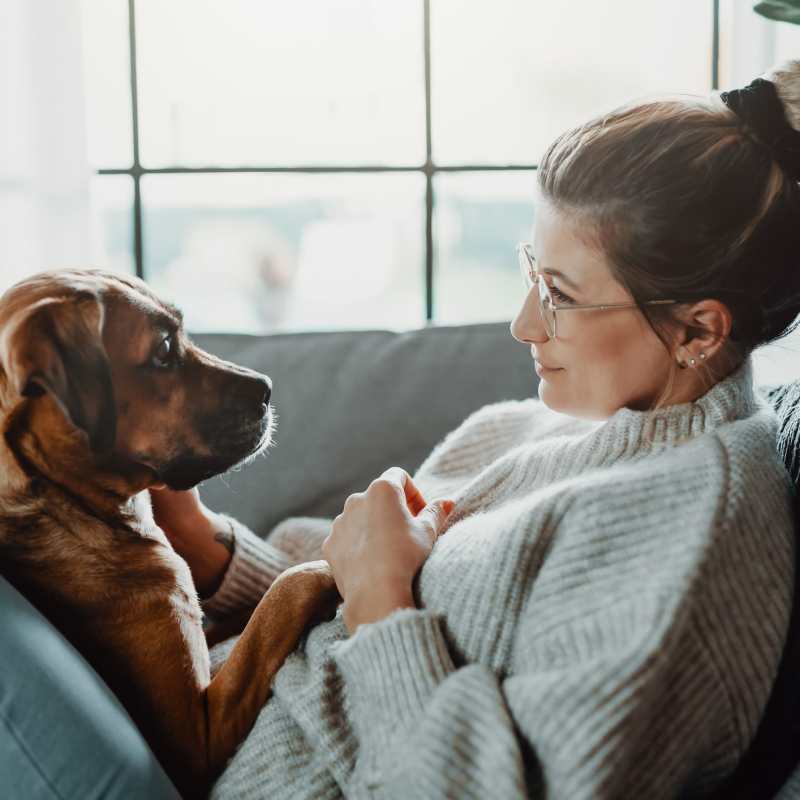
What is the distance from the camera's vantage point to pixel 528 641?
2.98 feet

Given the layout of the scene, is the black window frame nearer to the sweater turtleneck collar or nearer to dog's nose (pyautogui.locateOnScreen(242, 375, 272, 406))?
dog's nose (pyautogui.locateOnScreen(242, 375, 272, 406))

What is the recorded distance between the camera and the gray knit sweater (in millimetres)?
810

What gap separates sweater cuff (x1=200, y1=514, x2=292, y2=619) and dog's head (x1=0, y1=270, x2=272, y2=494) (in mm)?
201

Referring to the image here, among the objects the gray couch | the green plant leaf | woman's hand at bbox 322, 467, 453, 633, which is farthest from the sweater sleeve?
the green plant leaf

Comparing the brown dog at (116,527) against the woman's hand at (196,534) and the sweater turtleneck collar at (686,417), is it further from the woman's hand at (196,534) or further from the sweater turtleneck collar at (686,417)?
the sweater turtleneck collar at (686,417)

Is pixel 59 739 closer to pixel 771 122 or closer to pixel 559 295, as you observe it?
pixel 559 295

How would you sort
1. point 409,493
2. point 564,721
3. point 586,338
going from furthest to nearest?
point 409,493, point 586,338, point 564,721

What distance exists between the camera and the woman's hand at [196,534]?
146 cm

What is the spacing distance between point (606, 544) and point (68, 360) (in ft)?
2.21

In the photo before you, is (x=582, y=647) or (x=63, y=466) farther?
(x=63, y=466)

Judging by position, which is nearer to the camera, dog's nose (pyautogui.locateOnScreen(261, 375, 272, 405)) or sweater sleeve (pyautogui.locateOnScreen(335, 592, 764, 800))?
sweater sleeve (pyautogui.locateOnScreen(335, 592, 764, 800))

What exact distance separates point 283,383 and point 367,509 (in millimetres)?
617

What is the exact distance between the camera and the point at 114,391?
3.92 feet

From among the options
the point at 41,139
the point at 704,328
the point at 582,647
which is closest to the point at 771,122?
the point at 704,328
